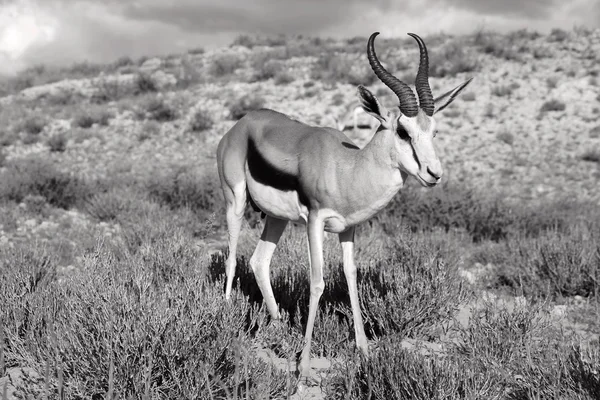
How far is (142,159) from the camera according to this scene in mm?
14406

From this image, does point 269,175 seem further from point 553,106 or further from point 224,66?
point 224,66

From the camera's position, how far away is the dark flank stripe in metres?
4.52

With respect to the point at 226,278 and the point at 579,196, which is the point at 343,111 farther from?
the point at 226,278

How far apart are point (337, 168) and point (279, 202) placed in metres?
0.66

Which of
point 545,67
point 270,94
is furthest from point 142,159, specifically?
point 545,67

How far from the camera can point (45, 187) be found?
433 inches

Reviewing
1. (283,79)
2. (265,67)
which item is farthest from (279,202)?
(265,67)

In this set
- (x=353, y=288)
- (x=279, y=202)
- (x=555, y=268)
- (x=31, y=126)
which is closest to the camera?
(x=353, y=288)

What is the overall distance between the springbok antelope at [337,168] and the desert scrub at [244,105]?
12051mm

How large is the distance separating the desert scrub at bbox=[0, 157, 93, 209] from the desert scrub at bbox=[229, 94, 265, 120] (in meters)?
6.51

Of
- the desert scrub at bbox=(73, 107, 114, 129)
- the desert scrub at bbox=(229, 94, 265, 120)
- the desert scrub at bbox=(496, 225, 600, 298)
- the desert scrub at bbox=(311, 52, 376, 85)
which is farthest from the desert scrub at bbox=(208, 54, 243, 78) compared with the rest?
the desert scrub at bbox=(496, 225, 600, 298)

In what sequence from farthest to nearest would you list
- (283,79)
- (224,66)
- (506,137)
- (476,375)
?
(224,66)
(283,79)
(506,137)
(476,375)

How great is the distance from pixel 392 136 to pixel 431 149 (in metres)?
0.39

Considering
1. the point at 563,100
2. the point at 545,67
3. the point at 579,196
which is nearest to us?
the point at 579,196
